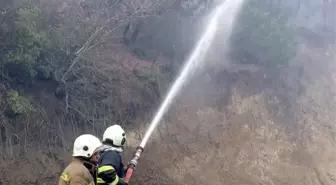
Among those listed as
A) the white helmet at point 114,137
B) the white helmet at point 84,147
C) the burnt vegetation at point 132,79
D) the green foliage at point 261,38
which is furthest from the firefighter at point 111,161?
the green foliage at point 261,38

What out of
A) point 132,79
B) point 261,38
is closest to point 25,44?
point 132,79

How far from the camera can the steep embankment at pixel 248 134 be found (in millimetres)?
13758

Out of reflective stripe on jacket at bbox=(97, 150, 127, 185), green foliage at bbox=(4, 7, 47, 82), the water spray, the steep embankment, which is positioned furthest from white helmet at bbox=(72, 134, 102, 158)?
the steep embankment

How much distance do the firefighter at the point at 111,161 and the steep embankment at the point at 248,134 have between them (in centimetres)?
753

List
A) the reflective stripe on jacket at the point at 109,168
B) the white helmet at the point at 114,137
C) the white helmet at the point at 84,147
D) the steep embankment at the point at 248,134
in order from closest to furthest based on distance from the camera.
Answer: the white helmet at the point at 84,147 → the reflective stripe on jacket at the point at 109,168 → the white helmet at the point at 114,137 → the steep embankment at the point at 248,134

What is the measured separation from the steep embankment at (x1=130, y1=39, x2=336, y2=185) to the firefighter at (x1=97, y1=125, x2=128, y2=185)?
24.7 ft

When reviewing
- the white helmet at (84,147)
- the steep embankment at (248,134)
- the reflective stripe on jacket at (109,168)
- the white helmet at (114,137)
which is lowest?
the steep embankment at (248,134)

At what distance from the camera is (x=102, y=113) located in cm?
1242

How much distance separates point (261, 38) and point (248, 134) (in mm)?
5368

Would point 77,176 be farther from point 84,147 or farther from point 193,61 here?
point 193,61

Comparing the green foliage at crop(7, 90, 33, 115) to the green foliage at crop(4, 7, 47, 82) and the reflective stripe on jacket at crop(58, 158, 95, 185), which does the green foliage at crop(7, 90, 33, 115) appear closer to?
the green foliage at crop(4, 7, 47, 82)

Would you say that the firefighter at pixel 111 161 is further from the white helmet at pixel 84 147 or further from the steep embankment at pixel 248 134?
the steep embankment at pixel 248 134

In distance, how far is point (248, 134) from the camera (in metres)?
16.0

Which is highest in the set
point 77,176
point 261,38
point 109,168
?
point 77,176
